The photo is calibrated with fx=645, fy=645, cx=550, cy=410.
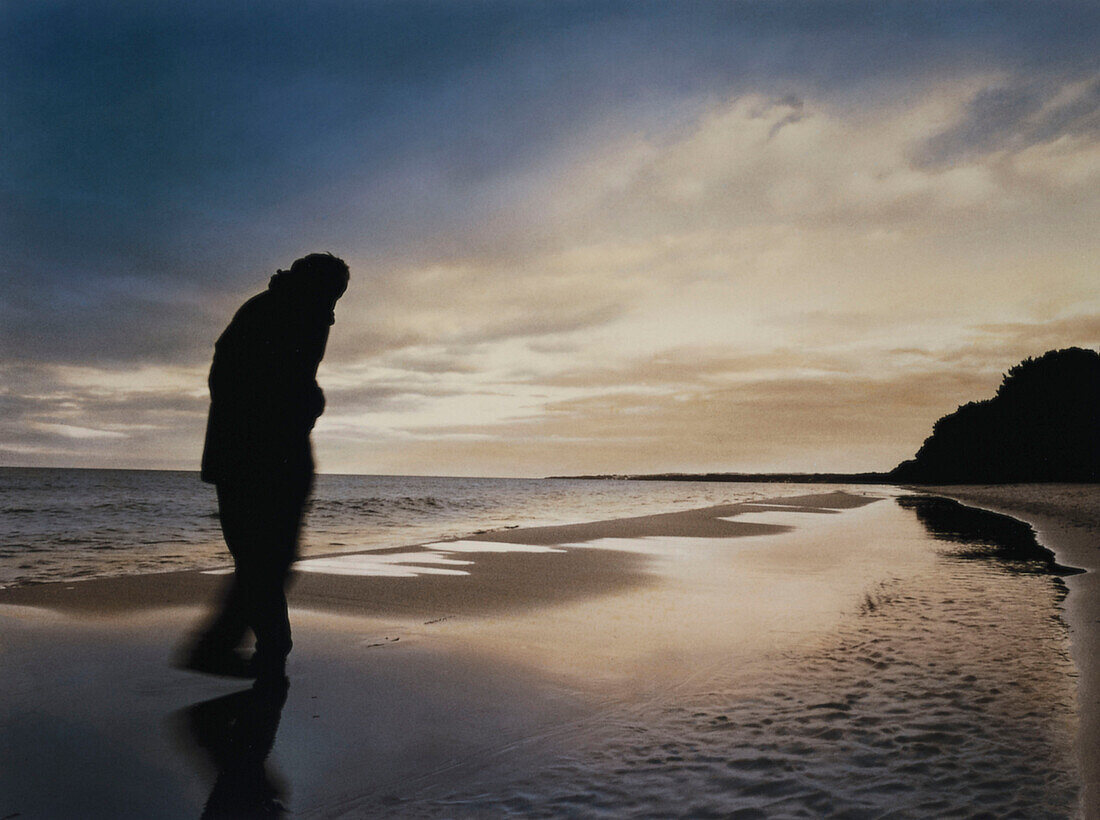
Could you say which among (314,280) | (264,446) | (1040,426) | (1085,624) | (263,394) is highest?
(1040,426)

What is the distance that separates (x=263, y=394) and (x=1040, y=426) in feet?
239

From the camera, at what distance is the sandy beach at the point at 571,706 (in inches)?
93.4

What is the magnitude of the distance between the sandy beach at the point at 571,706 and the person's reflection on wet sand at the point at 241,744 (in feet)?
0.04

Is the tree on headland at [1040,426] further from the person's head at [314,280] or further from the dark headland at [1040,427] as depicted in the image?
the person's head at [314,280]

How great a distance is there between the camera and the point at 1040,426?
59406 millimetres

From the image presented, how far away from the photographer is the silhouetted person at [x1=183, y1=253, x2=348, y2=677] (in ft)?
10.9

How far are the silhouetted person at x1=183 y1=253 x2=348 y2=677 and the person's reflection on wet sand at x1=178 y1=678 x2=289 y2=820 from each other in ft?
0.81

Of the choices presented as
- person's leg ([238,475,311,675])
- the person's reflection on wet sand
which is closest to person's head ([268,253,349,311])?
person's leg ([238,475,311,675])

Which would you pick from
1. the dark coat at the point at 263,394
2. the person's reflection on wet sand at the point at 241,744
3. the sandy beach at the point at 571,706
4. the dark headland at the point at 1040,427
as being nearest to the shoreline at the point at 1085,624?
the sandy beach at the point at 571,706

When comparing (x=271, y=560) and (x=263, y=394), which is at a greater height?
(x=263, y=394)

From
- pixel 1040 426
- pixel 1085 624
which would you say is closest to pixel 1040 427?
pixel 1040 426

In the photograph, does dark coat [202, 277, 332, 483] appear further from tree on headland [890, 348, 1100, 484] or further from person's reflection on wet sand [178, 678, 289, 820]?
tree on headland [890, 348, 1100, 484]

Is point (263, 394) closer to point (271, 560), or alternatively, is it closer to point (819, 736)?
point (271, 560)

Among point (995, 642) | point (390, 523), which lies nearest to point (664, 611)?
point (995, 642)
